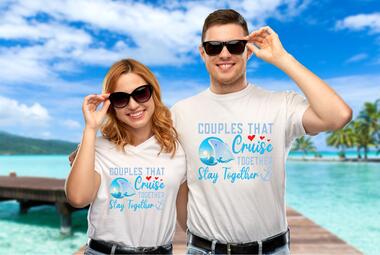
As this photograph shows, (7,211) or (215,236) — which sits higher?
(215,236)

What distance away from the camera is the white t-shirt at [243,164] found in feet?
7.84

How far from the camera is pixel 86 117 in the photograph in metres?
2.34

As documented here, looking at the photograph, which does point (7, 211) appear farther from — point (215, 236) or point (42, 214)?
point (215, 236)

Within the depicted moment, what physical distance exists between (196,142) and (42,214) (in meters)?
14.7

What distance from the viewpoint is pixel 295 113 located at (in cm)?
236

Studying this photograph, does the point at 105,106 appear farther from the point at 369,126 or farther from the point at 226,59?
the point at 369,126

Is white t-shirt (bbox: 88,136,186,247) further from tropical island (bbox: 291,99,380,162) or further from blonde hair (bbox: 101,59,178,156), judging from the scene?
tropical island (bbox: 291,99,380,162)

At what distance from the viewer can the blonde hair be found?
250cm

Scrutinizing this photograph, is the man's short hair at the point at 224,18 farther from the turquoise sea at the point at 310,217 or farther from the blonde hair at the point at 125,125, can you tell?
the turquoise sea at the point at 310,217

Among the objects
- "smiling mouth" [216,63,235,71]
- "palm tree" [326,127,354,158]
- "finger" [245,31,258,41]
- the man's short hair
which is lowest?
"smiling mouth" [216,63,235,71]

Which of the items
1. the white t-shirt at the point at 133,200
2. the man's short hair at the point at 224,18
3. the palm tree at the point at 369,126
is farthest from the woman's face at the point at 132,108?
the palm tree at the point at 369,126

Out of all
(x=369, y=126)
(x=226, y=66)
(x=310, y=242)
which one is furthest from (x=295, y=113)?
(x=369, y=126)

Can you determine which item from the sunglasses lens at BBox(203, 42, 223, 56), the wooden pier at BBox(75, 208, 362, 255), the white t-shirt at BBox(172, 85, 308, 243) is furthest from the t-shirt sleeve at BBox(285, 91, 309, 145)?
the wooden pier at BBox(75, 208, 362, 255)

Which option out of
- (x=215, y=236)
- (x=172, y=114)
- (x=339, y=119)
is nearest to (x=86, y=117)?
(x=172, y=114)
